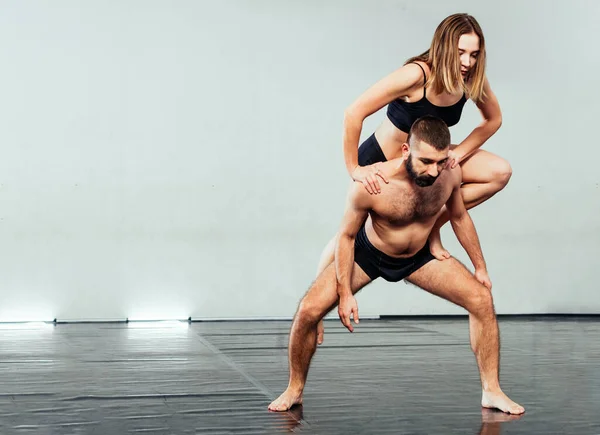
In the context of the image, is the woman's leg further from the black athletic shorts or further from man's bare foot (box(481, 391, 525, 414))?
man's bare foot (box(481, 391, 525, 414))

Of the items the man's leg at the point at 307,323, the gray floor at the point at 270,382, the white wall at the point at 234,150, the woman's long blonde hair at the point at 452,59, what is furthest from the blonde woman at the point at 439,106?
the white wall at the point at 234,150

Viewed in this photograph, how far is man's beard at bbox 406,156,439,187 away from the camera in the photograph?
3.05m

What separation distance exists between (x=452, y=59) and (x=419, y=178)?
1.56 feet

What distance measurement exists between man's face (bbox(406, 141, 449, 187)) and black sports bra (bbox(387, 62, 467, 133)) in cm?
34

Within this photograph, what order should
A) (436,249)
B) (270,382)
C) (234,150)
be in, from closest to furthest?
(436,249)
(270,382)
(234,150)

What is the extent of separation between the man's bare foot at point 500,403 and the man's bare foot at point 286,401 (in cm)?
71

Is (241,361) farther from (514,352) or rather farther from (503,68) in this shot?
(503,68)

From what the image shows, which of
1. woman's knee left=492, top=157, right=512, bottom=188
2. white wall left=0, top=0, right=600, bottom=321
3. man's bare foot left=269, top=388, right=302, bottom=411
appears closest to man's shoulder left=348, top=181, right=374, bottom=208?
woman's knee left=492, top=157, right=512, bottom=188

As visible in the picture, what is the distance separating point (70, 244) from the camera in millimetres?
7352

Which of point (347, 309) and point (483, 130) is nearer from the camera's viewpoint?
point (347, 309)

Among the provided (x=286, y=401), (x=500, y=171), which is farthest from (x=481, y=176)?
(x=286, y=401)

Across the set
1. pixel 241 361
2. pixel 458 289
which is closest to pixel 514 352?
pixel 241 361

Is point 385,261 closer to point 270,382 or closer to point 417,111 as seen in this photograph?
point 417,111

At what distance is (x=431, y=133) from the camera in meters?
2.99
